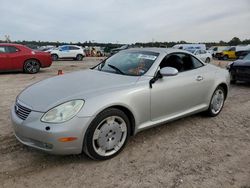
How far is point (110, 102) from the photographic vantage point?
10.9 ft

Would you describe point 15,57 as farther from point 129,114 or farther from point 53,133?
point 53,133

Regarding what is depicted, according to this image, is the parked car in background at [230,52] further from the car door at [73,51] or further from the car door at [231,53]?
the car door at [73,51]

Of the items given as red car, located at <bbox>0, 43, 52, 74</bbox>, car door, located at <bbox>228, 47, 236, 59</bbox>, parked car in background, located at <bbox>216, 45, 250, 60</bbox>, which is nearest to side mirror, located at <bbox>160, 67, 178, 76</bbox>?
red car, located at <bbox>0, 43, 52, 74</bbox>

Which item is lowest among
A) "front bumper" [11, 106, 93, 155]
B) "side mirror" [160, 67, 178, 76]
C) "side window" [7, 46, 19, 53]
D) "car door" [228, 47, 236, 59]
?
"car door" [228, 47, 236, 59]

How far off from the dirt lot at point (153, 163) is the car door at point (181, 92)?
0.44 metres

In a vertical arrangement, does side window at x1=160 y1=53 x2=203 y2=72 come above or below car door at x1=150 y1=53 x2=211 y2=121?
above

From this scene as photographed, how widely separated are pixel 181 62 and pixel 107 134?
2.12 metres

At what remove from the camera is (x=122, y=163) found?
3412 millimetres

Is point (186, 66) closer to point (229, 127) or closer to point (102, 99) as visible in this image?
point (229, 127)

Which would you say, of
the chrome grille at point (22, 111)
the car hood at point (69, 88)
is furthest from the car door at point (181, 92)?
the chrome grille at point (22, 111)

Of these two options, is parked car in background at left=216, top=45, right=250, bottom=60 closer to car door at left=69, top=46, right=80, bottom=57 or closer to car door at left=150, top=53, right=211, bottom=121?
car door at left=69, top=46, right=80, bottom=57

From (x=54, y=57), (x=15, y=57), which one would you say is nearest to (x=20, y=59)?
(x=15, y=57)

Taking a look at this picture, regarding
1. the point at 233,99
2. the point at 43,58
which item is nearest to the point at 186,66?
the point at 233,99

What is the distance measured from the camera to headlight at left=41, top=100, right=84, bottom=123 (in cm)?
308
